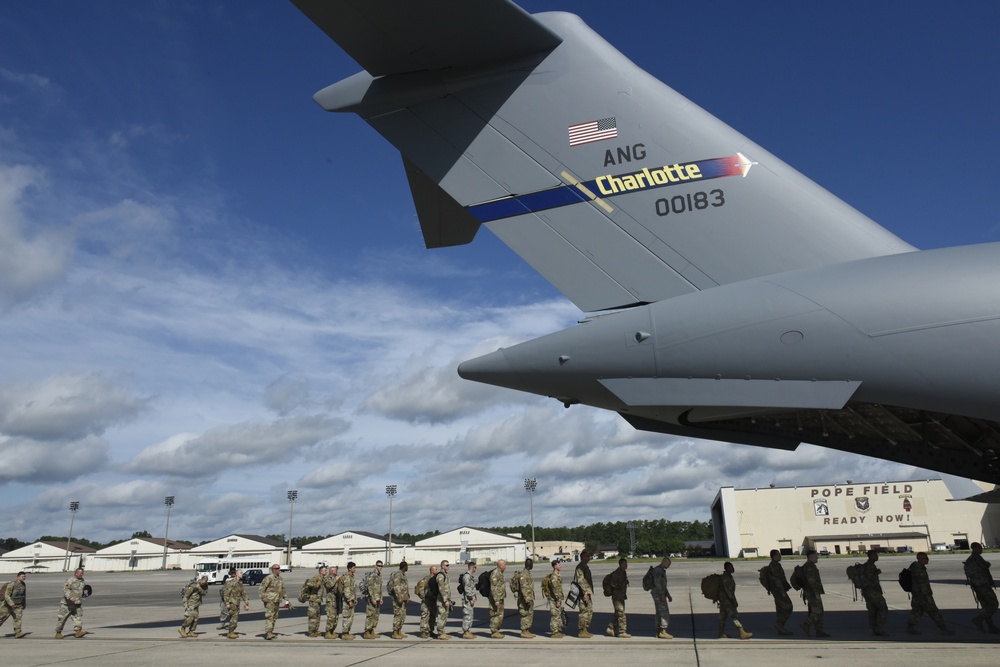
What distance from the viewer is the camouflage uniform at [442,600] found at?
32.0 ft

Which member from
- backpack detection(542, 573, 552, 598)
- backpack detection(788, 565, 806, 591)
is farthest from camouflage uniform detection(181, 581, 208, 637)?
backpack detection(788, 565, 806, 591)

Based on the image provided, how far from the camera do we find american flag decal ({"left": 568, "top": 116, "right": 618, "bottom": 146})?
24.4ft

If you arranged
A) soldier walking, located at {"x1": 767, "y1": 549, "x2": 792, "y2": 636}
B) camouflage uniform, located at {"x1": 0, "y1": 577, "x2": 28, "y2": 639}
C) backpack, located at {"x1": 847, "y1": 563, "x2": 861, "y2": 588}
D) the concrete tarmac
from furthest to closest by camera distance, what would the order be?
camouflage uniform, located at {"x1": 0, "y1": 577, "x2": 28, "y2": 639}, backpack, located at {"x1": 847, "y1": 563, "x2": 861, "y2": 588}, soldier walking, located at {"x1": 767, "y1": 549, "x2": 792, "y2": 636}, the concrete tarmac

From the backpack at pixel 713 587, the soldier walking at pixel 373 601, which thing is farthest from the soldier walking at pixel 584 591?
the soldier walking at pixel 373 601

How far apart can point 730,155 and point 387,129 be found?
3.80 m

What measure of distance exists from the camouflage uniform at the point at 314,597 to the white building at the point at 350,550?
7235 centimetres

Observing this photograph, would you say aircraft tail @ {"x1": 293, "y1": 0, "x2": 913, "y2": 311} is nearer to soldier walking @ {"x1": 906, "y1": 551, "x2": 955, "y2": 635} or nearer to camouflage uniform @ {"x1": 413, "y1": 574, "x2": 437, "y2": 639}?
soldier walking @ {"x1": 906, "y1": 551, "x2": 955, "y2": 635}

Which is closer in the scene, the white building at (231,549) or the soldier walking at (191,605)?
the soldier walking at (191,605)

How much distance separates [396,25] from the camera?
7.03 meters

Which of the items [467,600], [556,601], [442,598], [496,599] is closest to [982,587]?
[556,601]

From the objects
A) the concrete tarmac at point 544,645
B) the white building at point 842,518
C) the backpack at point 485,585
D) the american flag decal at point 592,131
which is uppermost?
the american flag decal at point 592,131

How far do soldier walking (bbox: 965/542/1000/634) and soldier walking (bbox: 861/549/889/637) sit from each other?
3.75ft

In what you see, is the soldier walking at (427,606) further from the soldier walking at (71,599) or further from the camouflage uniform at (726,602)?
the soldier walking at (71,599)

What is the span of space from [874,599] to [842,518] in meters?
55.3
